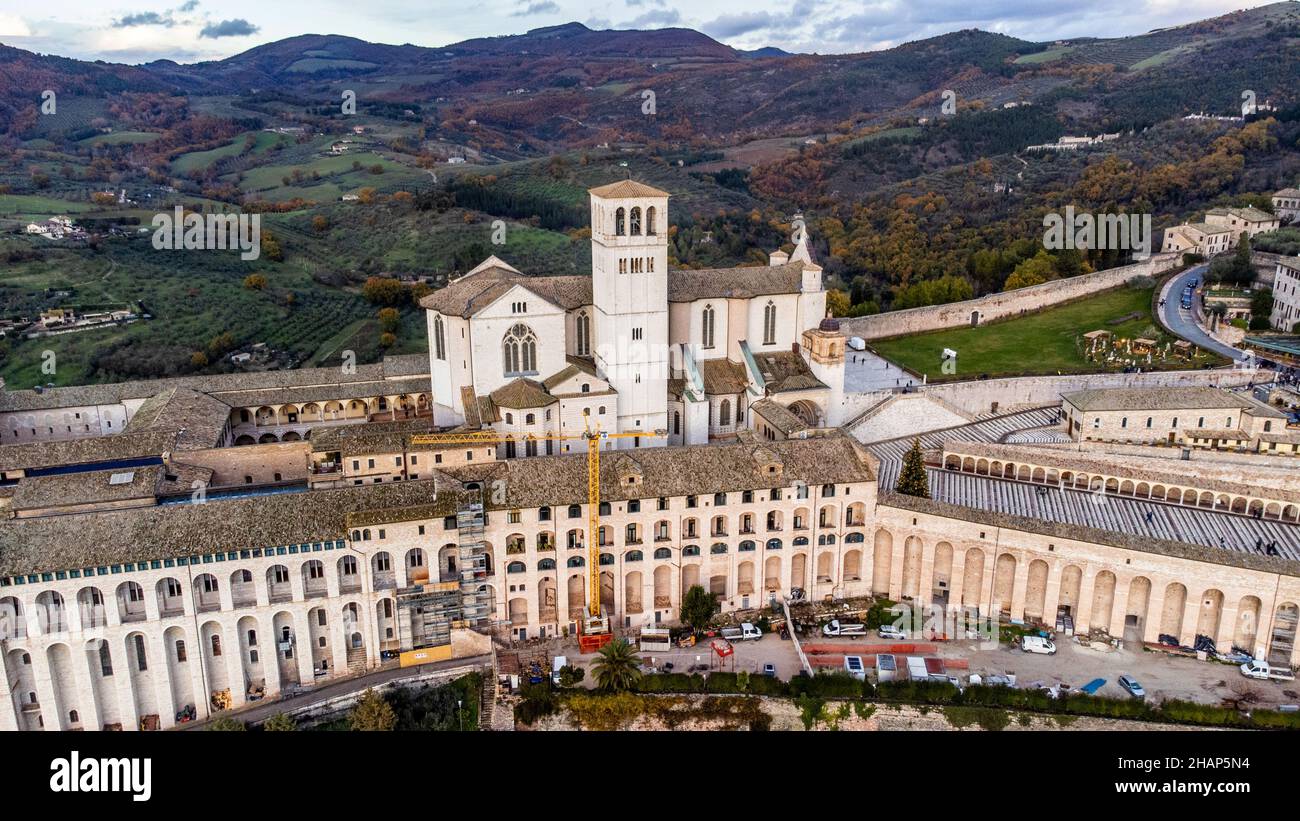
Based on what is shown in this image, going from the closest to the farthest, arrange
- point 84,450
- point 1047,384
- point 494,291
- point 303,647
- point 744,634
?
1. point 303,647
2. point 744,634
3. point 84,450
4. point 494,291
5. point 1047,384

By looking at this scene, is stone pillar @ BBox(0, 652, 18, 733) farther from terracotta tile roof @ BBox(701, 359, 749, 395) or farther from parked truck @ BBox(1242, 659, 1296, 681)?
parked truck @ BBox(1242, 659, 1296, 681)

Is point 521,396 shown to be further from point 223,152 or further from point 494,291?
point 223,152

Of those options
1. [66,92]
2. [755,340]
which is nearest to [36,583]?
[755,340]

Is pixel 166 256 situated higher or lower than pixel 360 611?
higher

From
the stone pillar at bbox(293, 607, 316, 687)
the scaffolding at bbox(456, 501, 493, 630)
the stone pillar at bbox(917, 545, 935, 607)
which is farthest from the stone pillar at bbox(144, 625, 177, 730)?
the stone pillar at bbox(917, 545, 935, 607)

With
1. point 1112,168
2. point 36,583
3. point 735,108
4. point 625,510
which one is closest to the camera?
point 36,583

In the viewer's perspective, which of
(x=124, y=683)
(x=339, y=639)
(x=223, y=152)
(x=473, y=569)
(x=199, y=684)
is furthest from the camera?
(x=223, y=152)

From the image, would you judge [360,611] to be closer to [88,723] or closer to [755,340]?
[88,723]
